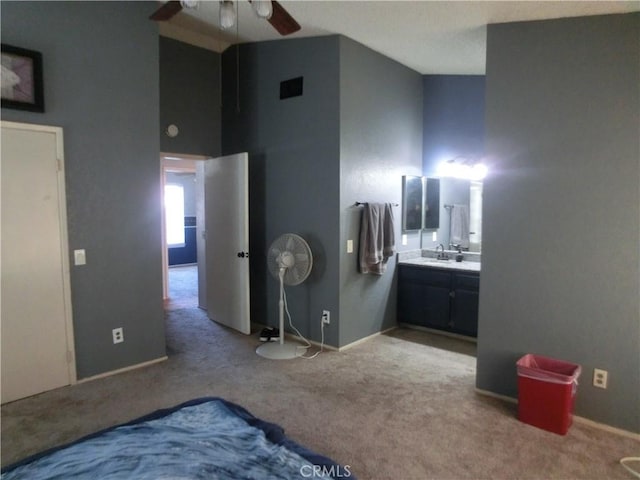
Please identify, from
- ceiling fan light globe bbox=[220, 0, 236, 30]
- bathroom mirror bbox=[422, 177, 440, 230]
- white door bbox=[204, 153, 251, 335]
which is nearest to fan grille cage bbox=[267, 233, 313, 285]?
white door bbox=[204, 153, 251, 335]

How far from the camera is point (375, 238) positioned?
377cm

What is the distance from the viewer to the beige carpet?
2.10 m

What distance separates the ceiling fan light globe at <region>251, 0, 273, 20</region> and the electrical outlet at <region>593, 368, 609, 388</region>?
2.81m

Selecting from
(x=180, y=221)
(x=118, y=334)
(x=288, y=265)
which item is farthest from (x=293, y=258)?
(x=180, y=221)

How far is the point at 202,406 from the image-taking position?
2.44m

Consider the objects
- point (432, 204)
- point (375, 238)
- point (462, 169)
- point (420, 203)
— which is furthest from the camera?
point (432, 204)

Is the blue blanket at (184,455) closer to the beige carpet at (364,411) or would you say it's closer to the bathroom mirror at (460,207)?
the beige carpet at (364,411)

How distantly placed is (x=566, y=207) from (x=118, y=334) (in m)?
3.45

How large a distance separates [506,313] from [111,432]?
2.61 meters

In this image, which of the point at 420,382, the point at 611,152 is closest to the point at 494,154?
the point at 611,152

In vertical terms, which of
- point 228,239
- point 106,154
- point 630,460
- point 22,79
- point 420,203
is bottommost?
point 630,460

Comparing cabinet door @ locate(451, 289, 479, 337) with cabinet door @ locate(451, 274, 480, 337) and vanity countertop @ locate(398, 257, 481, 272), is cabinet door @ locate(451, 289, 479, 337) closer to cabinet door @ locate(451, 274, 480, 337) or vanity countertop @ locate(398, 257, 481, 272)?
cabinet door @ locate(451, 274, 480, 337)

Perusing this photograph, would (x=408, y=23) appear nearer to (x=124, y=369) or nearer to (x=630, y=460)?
(x=630, y=460)

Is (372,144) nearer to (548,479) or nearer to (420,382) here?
(420,382)
